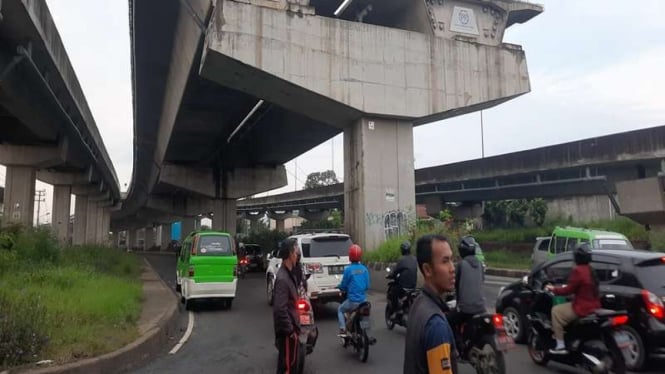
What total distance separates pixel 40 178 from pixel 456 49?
1480 inches

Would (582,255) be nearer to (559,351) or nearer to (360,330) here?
(559,351)

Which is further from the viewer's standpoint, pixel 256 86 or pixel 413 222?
pixel 413 222

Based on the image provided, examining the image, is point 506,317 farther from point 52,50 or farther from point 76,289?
point 52,50

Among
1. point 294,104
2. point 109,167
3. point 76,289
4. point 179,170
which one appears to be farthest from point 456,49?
point 109,167

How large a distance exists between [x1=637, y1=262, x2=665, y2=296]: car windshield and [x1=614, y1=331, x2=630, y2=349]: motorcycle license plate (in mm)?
1081

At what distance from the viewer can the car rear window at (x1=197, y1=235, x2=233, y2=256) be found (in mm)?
15117

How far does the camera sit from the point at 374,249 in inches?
818

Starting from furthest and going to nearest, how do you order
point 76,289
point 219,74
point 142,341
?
point 219,74 → point 76,289 → point 142,341

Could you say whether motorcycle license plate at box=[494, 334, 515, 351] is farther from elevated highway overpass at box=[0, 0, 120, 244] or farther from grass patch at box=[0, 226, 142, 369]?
elevated highway overpass at box=[0, 0, 120, 244]

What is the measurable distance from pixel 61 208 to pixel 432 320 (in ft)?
158

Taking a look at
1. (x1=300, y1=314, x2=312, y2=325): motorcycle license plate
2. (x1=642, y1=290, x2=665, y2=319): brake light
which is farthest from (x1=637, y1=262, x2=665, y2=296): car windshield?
(x1=300, y1=314, x2=312, y2=325): motorcycle license plate

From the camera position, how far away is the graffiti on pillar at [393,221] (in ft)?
68.8

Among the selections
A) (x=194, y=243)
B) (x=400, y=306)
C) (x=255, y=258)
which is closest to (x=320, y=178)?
(x=255, y=258)

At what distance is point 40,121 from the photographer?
85.6ft
